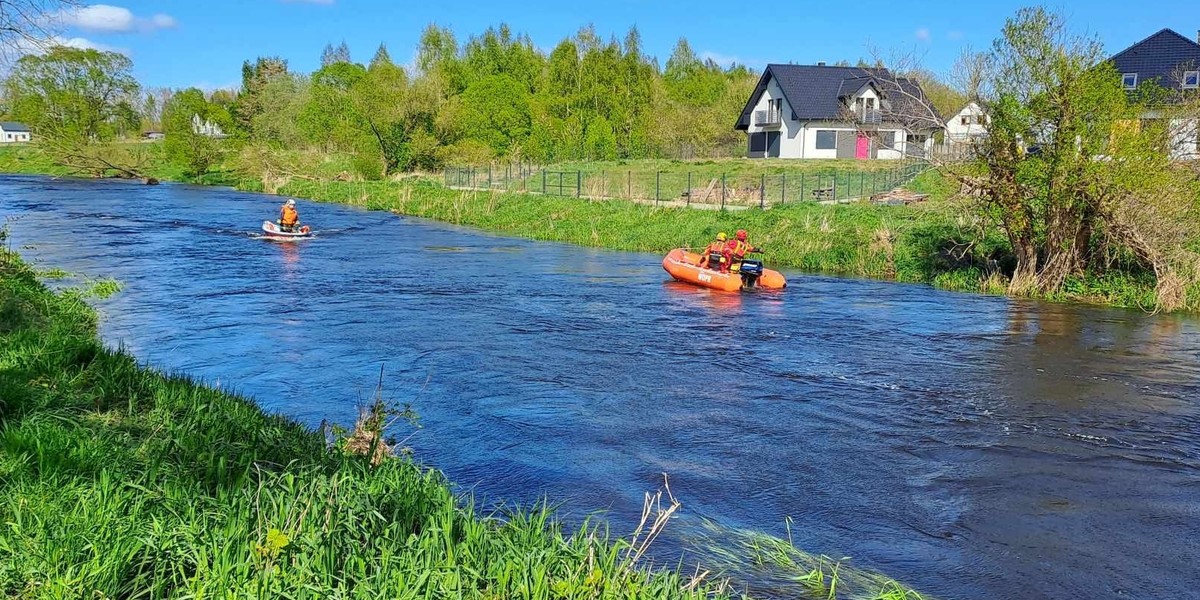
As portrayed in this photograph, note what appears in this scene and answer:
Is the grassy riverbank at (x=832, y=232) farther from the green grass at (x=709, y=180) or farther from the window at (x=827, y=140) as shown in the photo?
the window at (x=827, y=140)

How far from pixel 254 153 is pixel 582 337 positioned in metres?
42.9

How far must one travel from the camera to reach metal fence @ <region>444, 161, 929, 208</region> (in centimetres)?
3042

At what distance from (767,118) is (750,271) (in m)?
39.6

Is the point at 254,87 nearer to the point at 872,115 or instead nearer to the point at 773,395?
the point at 872,115

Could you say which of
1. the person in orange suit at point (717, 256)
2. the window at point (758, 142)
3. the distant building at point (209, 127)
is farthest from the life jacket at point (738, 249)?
the distant building at point (209, 127)

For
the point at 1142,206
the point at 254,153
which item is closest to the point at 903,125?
the point at 1142,206

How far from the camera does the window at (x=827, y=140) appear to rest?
175ft

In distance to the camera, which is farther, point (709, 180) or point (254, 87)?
point (254, 87)

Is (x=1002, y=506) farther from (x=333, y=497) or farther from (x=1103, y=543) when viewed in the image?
(x=333, y=497)

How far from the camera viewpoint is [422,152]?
165 feet

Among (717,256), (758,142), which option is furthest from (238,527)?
(758,142)

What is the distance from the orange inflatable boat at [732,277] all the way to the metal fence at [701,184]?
349 inches

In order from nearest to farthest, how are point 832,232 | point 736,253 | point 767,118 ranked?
point 736,253, point 832,232, point 767,118

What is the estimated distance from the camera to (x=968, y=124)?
56.1ft
